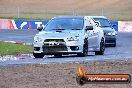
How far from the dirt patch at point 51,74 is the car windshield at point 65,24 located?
4.60m

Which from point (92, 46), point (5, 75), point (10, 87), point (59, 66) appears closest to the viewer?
point (10, 87)

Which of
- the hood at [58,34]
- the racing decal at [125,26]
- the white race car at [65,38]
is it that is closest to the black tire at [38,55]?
the white race car at [65,38]

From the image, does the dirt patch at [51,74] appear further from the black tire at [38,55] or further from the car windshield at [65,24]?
the car windshield at [65,24]

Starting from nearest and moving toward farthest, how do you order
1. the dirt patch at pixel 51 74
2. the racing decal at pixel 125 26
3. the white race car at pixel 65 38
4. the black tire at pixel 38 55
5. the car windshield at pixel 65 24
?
the dirt patch at pixel 51 74 → the white race car at pixel 65 38 → the black tire at pixel 38 55 → the car windshield at pixel 65 24 → the racing decal at pixel 125 26

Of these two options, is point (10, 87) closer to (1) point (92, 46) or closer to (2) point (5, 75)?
(2) point (5, 75)

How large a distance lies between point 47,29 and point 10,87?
408 inches

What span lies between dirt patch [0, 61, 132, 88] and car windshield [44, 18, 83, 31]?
4595mm

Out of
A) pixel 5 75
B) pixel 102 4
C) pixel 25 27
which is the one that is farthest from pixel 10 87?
pixel 102 4

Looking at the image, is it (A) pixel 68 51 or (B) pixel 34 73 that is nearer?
(B) pixel 34 73

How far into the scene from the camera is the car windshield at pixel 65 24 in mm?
20531

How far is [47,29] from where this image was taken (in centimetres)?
2053

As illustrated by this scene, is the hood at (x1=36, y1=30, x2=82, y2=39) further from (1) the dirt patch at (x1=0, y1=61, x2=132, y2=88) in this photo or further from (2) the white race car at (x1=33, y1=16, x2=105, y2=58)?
(1) the dirt patch at (x1=0, y1=61, x2=132, y2=88)

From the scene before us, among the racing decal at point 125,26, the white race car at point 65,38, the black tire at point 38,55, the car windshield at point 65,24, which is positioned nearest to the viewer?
the white race car at point 65,38

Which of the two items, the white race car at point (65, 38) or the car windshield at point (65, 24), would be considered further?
the car windshield at point (65, 24)
